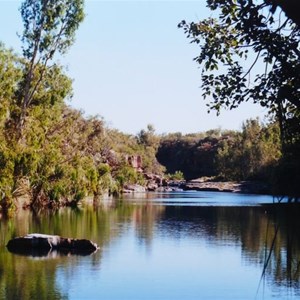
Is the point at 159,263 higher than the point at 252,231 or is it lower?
lower

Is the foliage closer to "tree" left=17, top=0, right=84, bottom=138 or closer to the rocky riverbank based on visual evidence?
the rocky riverbank

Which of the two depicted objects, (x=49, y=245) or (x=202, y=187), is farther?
(x=202, y=187)

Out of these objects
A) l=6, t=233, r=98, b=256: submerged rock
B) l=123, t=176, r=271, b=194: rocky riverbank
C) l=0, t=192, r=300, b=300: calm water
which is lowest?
l=0, t=192, r=300, b=300: calm water

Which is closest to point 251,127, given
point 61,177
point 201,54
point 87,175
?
point 87,175

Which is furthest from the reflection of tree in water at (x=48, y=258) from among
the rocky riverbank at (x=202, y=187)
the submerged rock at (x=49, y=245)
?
the rocky riverbank at (x=202, y=187)

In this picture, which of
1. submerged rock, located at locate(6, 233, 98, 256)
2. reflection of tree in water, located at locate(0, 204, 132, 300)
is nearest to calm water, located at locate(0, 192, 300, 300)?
reflection of tree in water, located at locate(0, 204, 132, 300)

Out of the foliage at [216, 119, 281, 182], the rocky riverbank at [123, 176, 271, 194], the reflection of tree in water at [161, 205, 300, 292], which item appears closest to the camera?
the reflection of tree in water at [161, 205, 300, 292]

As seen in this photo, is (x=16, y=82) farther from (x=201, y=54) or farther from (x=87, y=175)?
(x=201, y=54)

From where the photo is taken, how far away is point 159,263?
649 inches

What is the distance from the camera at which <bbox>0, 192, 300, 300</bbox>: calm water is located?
40.8ft

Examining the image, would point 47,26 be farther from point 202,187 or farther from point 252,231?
point 202,187

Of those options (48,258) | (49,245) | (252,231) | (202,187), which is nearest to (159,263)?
(48,258)

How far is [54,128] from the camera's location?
35.7 m

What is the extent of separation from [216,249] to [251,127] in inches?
2193
